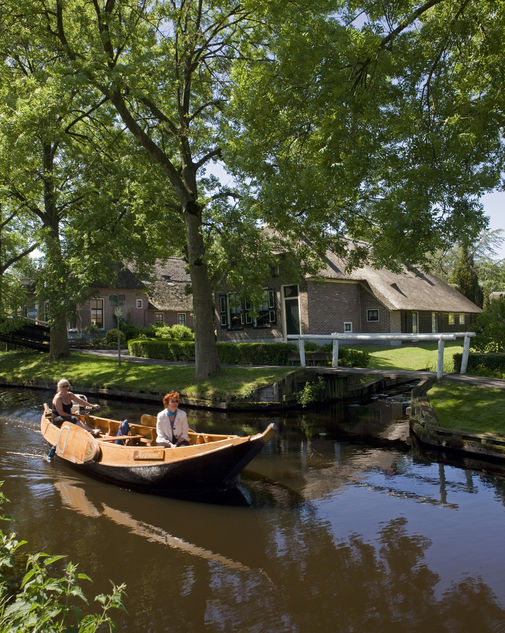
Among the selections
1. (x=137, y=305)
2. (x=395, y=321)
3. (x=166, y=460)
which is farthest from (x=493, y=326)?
(x=137, y=305)

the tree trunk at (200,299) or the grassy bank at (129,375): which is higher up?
the tree trunk at (200,299)

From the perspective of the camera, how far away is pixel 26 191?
73.8 feet

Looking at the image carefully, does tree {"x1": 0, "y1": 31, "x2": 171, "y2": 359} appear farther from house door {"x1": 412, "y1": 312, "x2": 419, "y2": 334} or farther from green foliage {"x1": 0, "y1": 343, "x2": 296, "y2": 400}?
house door {"x1": 412, "y1": 312, "x2": 419, "y2": 334}

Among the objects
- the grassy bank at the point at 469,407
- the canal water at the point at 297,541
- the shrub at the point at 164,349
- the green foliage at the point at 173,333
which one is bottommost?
the canal water at the point at 297,541

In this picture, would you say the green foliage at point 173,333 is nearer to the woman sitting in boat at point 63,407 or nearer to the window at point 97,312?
the window at point 97,312

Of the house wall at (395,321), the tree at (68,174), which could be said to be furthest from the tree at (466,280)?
the tree at (68,174)

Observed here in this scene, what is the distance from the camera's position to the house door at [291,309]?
29.0m

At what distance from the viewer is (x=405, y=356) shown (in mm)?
25875

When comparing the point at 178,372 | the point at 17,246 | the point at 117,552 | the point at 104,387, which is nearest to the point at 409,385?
the point at 178,372

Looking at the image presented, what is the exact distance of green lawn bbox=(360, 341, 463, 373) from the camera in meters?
23.0

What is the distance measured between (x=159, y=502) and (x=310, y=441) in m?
5.00

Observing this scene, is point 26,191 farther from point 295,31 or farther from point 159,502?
point 159,502

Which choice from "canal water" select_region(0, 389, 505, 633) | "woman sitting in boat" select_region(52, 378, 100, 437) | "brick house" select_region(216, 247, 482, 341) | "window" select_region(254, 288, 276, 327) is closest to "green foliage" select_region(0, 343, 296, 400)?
"canal water" select_region(0, 389, 505, 633)

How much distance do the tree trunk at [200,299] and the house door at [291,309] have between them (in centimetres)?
1114
